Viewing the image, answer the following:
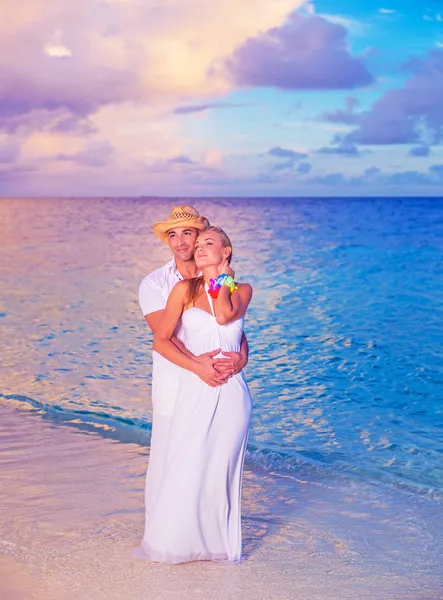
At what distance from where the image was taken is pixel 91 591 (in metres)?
4.17

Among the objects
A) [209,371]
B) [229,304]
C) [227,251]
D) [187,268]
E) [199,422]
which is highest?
[227,251]

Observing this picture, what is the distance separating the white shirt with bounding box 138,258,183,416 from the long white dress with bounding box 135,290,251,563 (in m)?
0.12

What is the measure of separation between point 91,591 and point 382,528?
7.13ft

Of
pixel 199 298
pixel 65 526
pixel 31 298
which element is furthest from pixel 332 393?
pixel 31 298

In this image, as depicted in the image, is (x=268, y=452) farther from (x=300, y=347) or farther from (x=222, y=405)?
(x=300, y=347)

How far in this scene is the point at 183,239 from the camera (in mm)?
4461

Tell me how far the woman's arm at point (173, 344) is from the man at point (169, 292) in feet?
0.07

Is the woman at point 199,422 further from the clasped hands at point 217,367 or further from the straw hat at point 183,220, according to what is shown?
the straw hat at point 183,220

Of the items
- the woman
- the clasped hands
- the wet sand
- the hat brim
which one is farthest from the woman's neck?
the wet sand

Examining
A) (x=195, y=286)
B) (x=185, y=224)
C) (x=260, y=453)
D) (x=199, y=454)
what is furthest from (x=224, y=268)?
(x=260, y=453)

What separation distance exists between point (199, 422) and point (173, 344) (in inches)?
17.3

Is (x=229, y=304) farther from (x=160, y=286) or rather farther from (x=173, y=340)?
(x=160, y=286)

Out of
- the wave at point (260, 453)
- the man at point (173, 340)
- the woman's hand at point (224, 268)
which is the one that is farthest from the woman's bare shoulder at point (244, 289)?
the wave at point (260, 453)

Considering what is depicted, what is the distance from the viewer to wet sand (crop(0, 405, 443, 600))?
4273 mm
